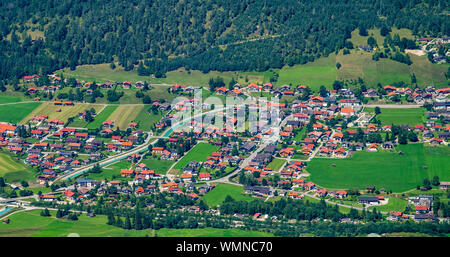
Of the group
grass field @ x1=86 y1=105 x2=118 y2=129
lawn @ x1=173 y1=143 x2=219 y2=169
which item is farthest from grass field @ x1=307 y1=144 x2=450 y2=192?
grass field @ x1=86 y1=105 x2=118 y2=129

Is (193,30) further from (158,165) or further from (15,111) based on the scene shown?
(158,165)

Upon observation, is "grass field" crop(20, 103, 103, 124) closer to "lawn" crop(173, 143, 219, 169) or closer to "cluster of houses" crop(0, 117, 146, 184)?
"cluster of houses" crop(0, 117, 146, 184)

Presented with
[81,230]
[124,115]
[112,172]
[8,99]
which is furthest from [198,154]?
[8,99]

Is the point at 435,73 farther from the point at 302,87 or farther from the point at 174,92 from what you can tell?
the point at 174,92

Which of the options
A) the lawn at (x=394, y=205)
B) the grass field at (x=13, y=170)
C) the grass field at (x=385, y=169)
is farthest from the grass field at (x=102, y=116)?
the lawn at (x=394, y=205)

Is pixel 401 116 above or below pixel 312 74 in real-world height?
below

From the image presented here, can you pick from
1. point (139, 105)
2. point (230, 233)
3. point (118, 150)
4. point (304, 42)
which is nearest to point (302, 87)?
point (304, 42)
